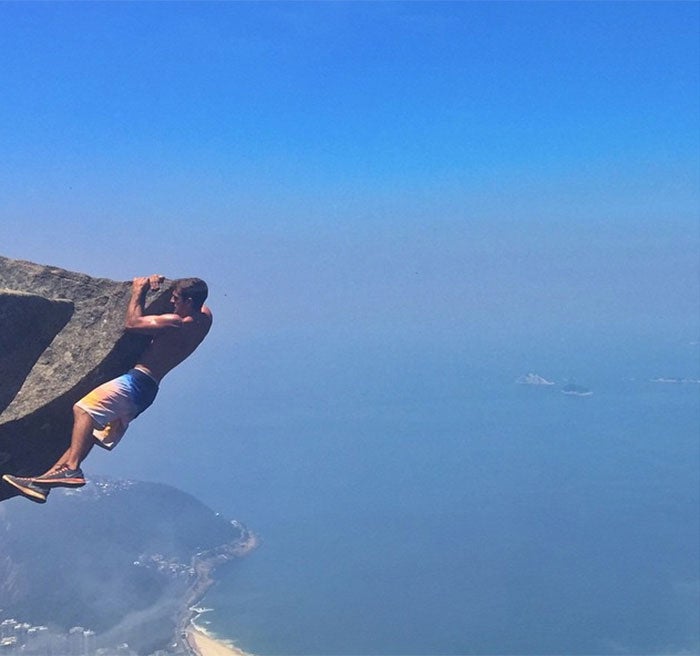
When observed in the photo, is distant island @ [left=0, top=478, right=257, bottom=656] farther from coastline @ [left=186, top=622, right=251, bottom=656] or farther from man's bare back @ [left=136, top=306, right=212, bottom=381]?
man's bare back @ [left=136, top=306, right=212, bottom=381]

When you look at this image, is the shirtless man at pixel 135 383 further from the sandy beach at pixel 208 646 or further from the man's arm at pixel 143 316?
the sandy beach at pixel 208 646

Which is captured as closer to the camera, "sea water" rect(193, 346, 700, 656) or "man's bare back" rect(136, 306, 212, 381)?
"man's bare back" rect(136, 306, 212, 381)

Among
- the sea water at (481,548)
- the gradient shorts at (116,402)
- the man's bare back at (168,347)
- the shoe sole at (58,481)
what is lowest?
the sea water at (481,548)

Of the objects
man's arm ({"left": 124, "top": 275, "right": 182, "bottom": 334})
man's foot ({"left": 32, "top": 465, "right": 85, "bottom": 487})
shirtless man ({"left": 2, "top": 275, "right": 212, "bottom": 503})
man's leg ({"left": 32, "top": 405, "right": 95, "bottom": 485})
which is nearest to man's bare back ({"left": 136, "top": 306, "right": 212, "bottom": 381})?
shirtless man ({"left": 2, "top": 275, "right": 212, "bottom": 503})

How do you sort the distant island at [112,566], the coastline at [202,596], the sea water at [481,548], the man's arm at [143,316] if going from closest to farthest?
the man's arm at [143,316], the coastline at [202,596], the distant island at [112,566], the sea water at [481,548]

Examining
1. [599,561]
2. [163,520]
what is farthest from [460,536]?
[163,520]

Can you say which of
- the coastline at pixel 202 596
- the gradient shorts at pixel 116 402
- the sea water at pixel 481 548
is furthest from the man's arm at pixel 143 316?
the sea water at pixel 481 548

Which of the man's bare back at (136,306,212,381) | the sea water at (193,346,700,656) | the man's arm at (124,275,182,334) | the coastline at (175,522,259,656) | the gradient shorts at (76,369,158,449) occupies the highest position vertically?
the man's arm at (124,275,182,334)
